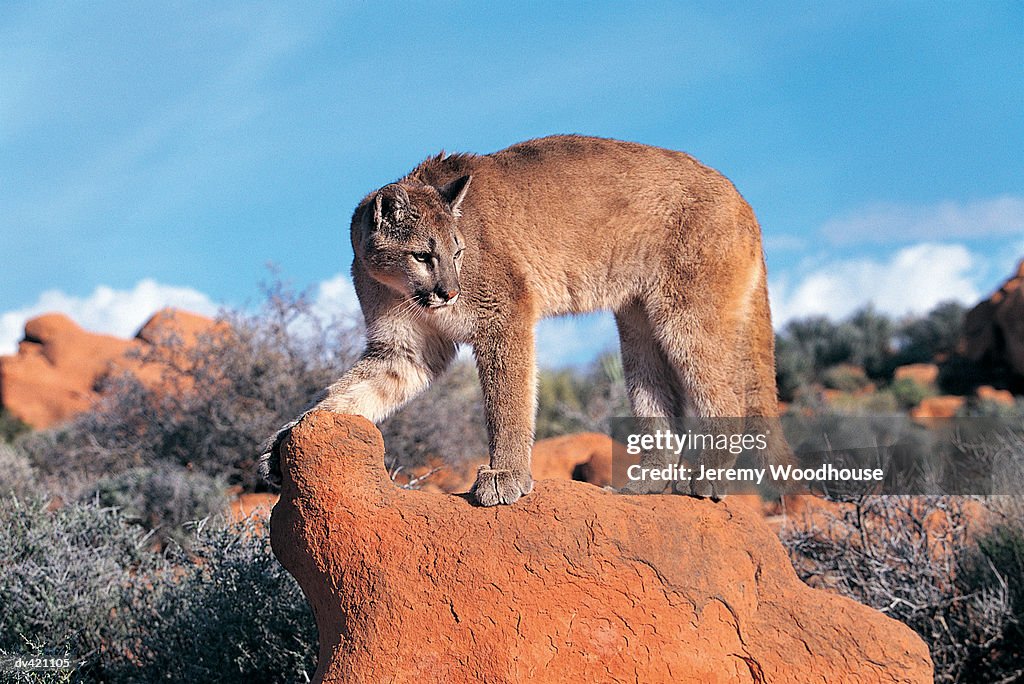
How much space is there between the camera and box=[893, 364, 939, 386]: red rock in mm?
26781

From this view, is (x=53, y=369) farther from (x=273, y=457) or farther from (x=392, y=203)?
(x=273, y=457)

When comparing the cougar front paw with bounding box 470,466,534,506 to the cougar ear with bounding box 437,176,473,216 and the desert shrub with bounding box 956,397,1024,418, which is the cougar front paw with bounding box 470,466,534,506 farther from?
the desert shrub with bounding box 956,397,1024,418

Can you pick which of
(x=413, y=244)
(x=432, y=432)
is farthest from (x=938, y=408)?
(x=413, y=244)

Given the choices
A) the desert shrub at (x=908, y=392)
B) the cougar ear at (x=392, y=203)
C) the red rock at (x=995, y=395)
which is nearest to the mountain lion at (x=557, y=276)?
the cougar ear at (x=392, y=203)

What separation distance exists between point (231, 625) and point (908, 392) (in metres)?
22.1

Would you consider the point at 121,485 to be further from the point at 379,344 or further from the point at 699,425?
the point at 699,425

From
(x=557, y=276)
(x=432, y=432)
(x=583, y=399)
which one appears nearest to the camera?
(x=557, y=276)

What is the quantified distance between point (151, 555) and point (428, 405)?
6123 millimetres

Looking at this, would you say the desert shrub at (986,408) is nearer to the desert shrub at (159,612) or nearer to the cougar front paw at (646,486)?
the cougar front paw at (646,486)

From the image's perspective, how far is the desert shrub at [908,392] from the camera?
81.5 ft

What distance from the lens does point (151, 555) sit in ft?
26.3

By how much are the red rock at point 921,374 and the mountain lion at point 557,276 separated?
22004mm

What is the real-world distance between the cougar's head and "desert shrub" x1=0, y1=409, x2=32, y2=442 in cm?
1653

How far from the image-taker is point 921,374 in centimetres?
2717
